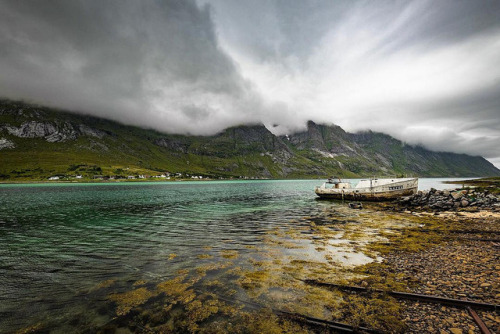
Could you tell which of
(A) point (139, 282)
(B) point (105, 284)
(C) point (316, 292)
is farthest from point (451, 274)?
(B) point (105, 284)

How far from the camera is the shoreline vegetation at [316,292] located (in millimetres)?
8570

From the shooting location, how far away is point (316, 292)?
11.2 m

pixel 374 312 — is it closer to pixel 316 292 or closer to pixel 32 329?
pixel 316 292

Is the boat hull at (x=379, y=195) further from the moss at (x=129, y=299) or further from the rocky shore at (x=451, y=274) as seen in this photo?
the moss at (x=129, y=299)

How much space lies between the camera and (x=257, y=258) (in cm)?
1706

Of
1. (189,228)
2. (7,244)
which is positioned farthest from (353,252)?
(7,244)

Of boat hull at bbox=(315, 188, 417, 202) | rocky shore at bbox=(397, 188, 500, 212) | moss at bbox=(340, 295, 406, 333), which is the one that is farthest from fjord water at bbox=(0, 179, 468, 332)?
boat hull at bbox=(315, 188, 417, 202)

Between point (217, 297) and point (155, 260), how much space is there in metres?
8.20

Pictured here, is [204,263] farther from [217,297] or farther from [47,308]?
[47,308]

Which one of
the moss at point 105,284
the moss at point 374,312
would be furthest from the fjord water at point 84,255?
the moss at point 374,312

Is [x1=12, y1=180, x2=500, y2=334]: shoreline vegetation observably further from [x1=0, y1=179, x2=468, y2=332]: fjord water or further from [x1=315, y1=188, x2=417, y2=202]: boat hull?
[x1=315, y1=188, x2=417, y2=202]: boat hull

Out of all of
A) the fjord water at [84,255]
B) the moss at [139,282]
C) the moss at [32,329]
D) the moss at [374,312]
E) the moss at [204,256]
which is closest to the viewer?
the moss at [374,312]

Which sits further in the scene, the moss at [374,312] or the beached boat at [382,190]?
the beached boat at [382,190]

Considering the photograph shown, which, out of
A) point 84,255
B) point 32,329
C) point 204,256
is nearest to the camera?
point 32,329
